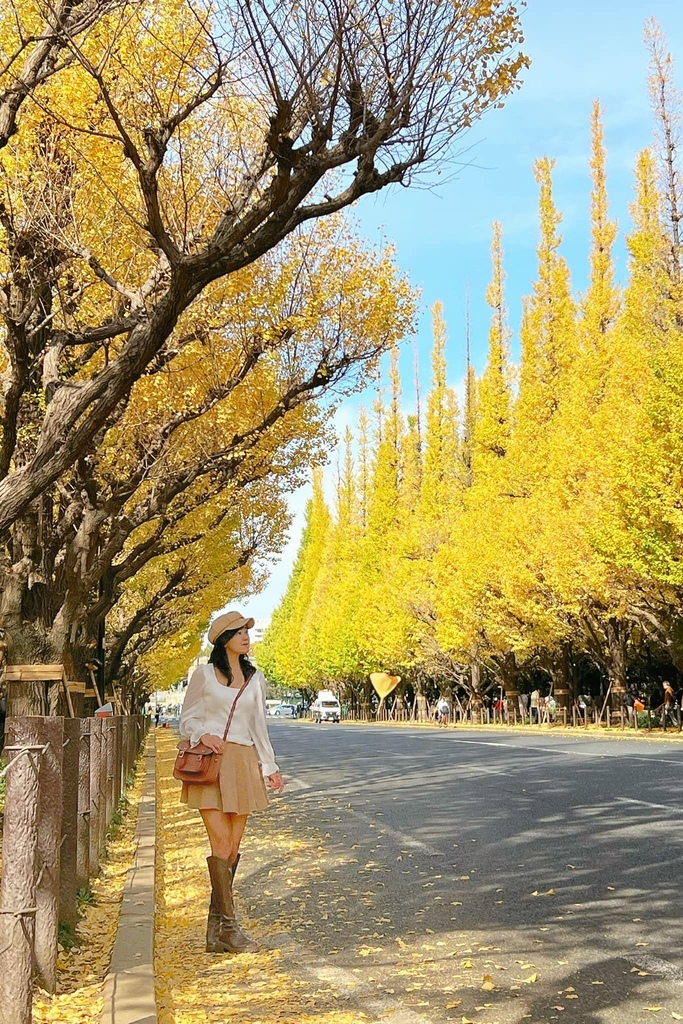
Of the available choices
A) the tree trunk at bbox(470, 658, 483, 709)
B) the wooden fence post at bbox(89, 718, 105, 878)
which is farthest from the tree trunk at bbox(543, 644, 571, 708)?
the wooden fence post at bbox(89, 718, 105, 878)

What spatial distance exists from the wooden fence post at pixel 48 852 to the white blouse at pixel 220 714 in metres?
0.74

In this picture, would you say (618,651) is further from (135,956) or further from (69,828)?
(135,956)

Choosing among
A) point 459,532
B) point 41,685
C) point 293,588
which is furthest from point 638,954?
point 293,588

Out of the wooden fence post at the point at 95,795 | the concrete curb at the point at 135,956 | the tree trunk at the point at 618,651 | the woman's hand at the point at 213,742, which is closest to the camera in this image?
the concrete curb at the point at 135,956

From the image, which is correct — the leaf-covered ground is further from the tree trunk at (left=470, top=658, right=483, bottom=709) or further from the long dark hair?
the tree trunk at (left=470, top=658, right=483, bottom=709)

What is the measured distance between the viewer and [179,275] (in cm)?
646

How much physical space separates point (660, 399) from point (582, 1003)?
25.6 m

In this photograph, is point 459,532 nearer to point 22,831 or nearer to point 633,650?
point 633,650

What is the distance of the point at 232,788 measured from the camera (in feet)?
20.4

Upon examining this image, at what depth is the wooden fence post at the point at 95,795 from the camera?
9086 millimetres

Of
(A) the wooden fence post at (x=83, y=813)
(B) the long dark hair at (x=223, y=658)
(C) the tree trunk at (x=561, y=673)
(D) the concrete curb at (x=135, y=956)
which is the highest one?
(C) the tree trunk at (x=561, y=673)

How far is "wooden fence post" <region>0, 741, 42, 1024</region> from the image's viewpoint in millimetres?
4445

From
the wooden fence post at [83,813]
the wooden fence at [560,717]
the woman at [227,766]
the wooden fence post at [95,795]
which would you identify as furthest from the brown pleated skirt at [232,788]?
the wooden fence at [560,717]

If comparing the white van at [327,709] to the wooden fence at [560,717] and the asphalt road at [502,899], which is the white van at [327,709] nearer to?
the wooden fence at [560,717]
